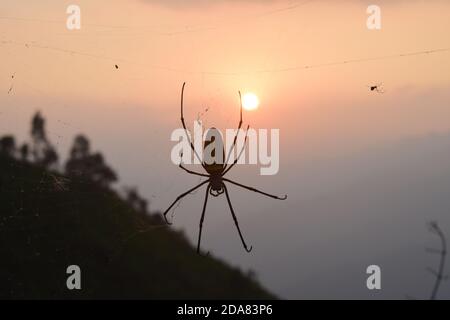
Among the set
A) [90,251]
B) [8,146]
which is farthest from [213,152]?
[8,146]

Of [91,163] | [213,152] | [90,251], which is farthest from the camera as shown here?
[91,163]

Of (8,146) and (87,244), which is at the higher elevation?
(8,146)

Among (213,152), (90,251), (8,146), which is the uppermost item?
(8,146)

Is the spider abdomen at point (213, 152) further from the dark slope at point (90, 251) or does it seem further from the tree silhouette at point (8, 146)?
the tree silhouette at point (8, 146)

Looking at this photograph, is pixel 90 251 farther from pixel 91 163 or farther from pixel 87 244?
pixel 91 163
